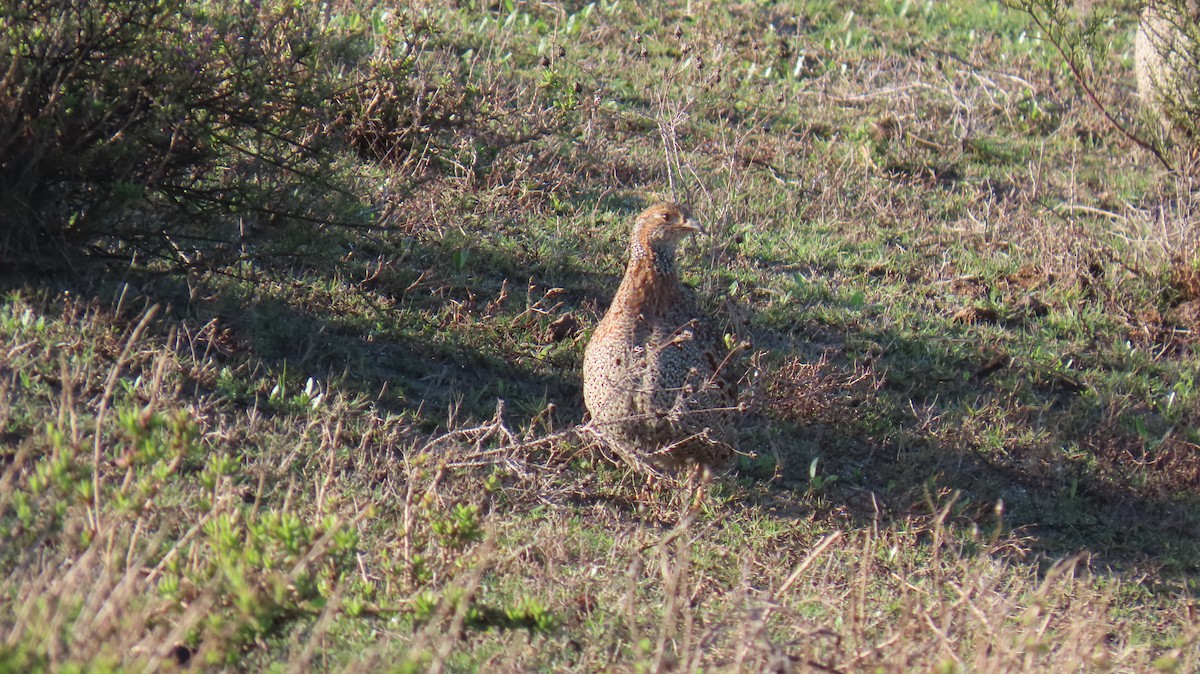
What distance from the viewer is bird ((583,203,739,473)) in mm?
5562

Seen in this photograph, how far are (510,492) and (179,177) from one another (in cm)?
221

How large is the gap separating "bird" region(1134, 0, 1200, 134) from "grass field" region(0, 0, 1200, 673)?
523mm

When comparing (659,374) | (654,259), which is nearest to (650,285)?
(654,259)

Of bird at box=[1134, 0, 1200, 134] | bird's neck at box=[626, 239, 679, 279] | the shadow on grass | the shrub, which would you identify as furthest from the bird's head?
bird at box=[1134, 0, 1200, 134]

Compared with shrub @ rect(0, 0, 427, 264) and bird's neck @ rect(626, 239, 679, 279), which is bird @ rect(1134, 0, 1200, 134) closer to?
bird's neck @ rect(626, 239, 679, 279)

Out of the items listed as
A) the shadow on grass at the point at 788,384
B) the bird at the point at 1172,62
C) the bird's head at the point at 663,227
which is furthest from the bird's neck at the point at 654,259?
the bird at the point at 1172,62

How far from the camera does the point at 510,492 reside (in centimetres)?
552

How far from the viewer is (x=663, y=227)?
234 inches

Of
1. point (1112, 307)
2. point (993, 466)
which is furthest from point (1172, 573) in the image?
point (1112, 307)

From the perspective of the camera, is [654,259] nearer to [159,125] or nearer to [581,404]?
[581,404]

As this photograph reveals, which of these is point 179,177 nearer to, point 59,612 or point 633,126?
point 59,612

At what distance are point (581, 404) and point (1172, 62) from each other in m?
5.62

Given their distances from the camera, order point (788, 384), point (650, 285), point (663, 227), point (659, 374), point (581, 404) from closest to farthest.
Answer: point (659, 374), point (650, 285), point (663, 227), point (581, 404), point (788, 384)

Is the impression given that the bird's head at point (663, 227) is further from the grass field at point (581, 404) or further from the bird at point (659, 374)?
the grass field at point (581, 404)
